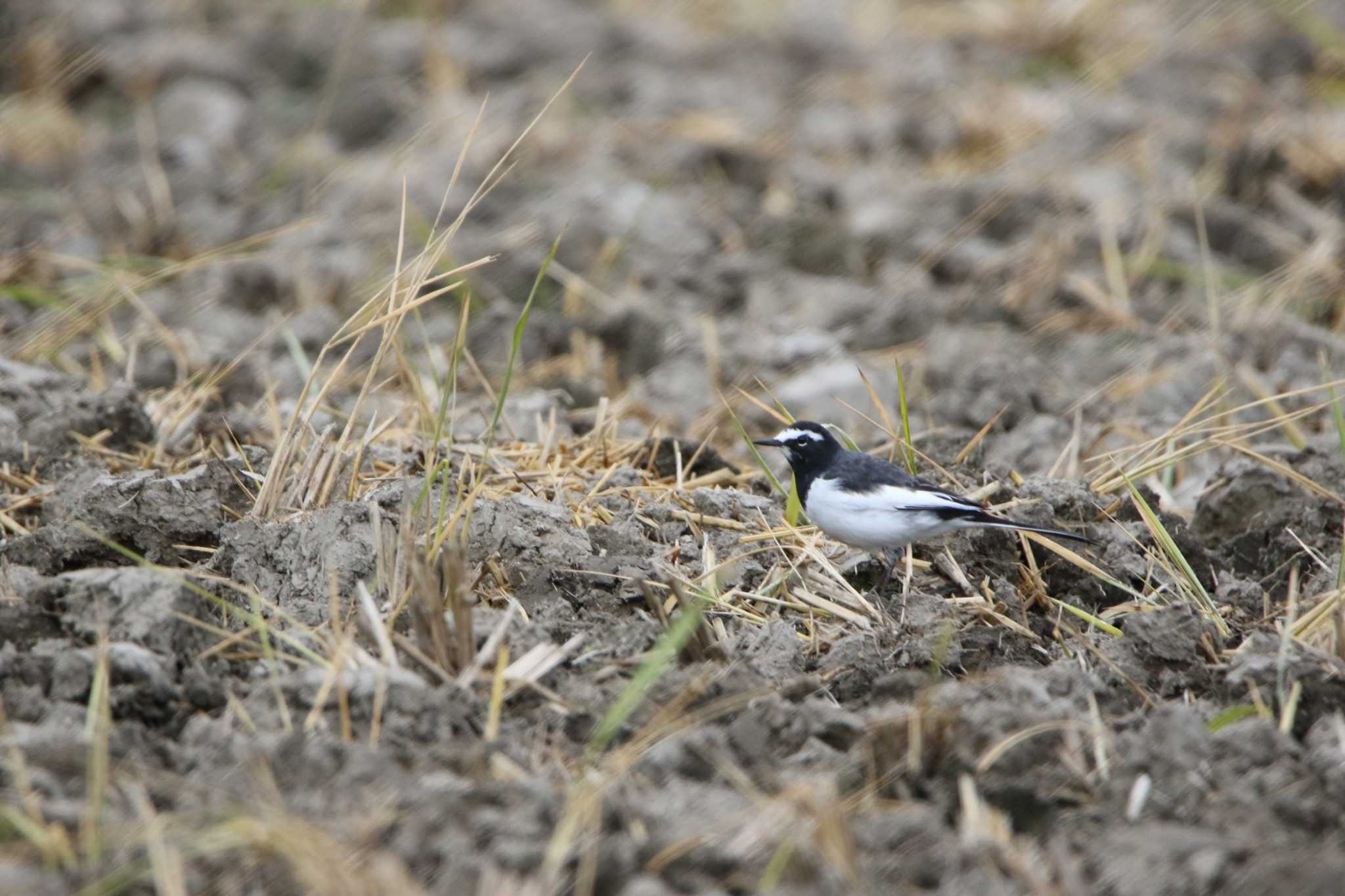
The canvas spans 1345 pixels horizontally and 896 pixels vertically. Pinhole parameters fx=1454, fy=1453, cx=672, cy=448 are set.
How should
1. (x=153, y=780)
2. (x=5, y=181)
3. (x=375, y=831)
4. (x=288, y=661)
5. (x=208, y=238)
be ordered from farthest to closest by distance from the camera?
(x=5, y=181), (x=208, y=238), (x=288, y=661), (x=153, y=780), (x=375, y=831)

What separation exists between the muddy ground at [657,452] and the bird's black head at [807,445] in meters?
0.18

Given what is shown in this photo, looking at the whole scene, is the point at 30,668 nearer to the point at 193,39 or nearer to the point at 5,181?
the point at 5,181

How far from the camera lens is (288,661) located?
136 inches

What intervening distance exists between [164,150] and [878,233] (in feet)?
13.9

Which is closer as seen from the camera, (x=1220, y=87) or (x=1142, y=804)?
(x=1142, y=804)

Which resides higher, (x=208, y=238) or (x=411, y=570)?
(x=411, y=570)

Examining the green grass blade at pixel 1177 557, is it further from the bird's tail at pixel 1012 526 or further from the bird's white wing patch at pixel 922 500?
the bird's white wing patch at pixel 922 500

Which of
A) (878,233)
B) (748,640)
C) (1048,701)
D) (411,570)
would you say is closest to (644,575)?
(748,640)

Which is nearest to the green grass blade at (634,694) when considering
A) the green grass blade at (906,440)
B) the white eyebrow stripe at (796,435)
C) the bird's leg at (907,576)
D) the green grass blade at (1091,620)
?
the bird's leg at (907,576)

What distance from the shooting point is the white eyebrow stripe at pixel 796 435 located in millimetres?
4777

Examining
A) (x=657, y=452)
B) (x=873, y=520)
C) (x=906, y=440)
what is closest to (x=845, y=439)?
(x=906, y=440)

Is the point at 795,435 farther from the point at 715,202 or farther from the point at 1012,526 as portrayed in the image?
the point at 715,202

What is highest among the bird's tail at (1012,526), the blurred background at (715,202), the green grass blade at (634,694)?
the green grass blade at (634,694)

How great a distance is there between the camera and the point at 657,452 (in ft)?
16.7
